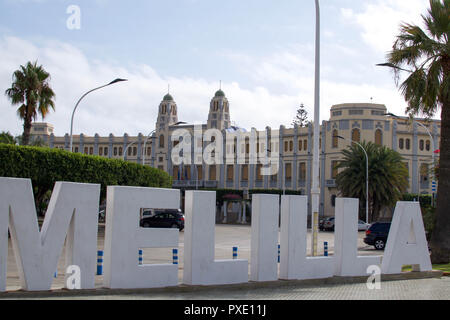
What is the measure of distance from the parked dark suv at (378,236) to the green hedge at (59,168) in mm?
14929

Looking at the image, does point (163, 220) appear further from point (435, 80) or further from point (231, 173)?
point (231, 173)

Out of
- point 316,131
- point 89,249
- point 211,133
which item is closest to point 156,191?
Answer: point 89,249

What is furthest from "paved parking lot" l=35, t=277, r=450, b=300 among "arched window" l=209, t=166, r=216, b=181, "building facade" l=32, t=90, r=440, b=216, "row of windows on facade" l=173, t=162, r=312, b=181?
"arched window" l=209, t=166, r=216, b=181

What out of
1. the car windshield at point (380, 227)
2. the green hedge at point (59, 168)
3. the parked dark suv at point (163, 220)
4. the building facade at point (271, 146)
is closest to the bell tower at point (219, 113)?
the building facade at point (271, 146)

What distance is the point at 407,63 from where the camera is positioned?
67.8 feet

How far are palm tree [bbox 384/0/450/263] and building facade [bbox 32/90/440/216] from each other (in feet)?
111

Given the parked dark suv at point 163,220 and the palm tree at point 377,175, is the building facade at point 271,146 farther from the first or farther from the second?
the parked dark suv at point 163,220

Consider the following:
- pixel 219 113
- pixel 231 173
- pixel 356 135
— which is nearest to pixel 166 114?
pixel 219 113

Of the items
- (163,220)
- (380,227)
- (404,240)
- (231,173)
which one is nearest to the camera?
(404,240)

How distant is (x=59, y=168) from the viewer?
30812 millimetres

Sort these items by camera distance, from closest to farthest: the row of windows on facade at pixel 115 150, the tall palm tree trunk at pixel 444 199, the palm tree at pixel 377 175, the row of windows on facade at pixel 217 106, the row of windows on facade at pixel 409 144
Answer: the tall palm tree trunk at pixel 444 199, the palm tree at pixel 377 175, the row of windows on facade at pixel 409 144, the row of windows on facade at pixel 217 106, the row of windows on facade at pixel 115 150

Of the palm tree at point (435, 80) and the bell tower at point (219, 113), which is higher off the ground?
the bell tower at point (219, 113)

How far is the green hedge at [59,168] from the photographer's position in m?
28.0

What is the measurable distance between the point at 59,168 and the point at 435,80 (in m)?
19.3
